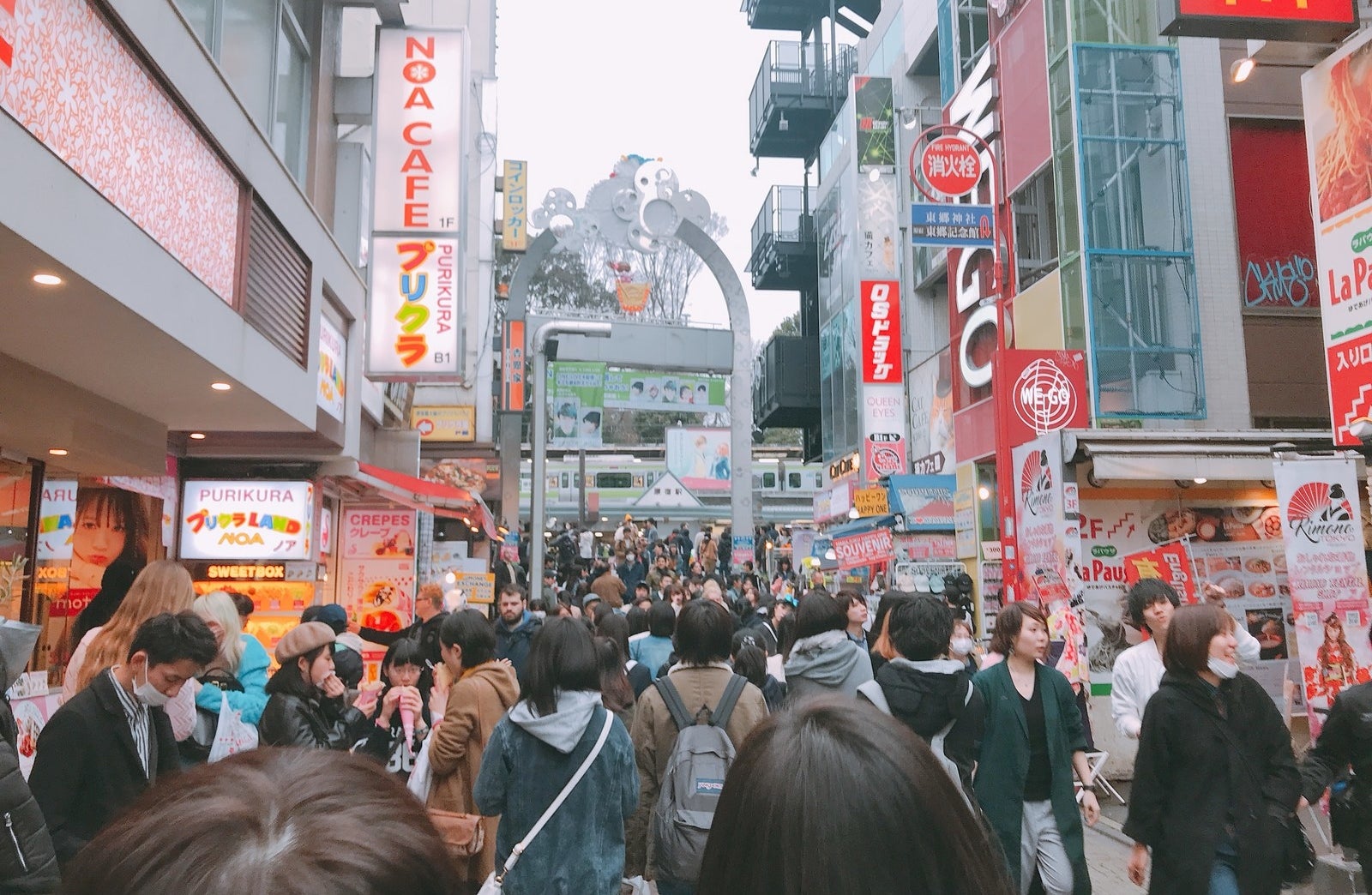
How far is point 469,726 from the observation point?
480cm

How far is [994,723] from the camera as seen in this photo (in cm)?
468

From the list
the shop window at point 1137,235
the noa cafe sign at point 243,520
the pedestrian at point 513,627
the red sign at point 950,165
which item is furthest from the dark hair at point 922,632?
the red sign at point 950,165

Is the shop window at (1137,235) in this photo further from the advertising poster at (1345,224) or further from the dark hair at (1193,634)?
the dark hair at (1193,634)

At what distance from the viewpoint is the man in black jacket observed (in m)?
3.37

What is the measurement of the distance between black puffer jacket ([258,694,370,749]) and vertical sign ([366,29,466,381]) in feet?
21.9

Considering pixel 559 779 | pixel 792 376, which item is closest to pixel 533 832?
pixel 559 779

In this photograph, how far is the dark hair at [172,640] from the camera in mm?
3666

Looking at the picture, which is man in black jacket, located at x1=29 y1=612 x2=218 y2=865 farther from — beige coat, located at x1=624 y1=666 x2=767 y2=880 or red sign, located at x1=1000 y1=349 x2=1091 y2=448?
red sign, located at x1=1000 y1=349 x2=1091 y2=448

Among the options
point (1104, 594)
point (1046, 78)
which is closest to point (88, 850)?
point (1104, 594)

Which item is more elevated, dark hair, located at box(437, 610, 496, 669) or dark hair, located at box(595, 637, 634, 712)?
dark hair, located at box(437, 610, 496, 669)

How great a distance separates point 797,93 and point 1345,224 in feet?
93.3

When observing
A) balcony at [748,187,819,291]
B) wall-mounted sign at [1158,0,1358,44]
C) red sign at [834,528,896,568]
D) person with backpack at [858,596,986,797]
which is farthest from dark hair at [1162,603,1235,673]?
balcony at [748,187,819,291]

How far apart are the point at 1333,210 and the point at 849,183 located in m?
18.8

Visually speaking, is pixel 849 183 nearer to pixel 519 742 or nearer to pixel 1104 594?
pixel 1104 594
